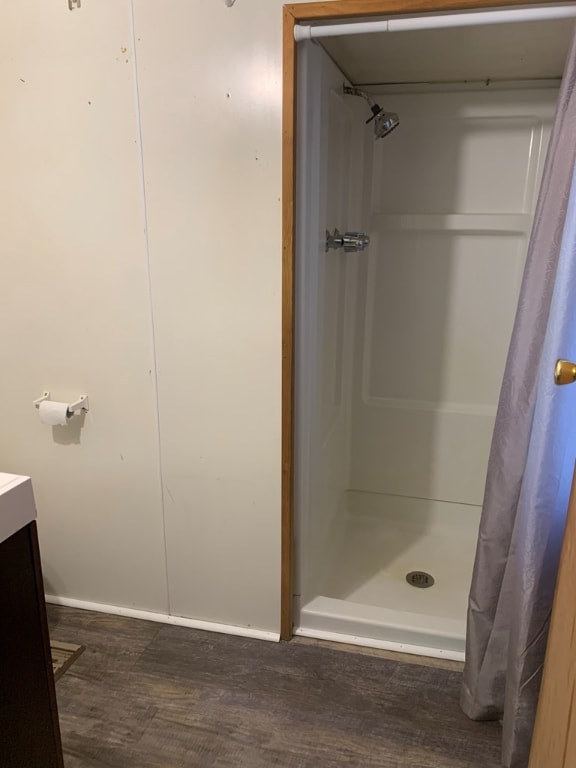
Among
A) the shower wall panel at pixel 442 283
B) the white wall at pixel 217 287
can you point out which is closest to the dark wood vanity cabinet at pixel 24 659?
the white wall at pixel 217 287

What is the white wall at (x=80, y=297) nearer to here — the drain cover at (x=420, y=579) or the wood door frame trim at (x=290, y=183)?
the wood door frame trim at (x=290, y=183)

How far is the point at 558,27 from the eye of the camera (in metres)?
1.53

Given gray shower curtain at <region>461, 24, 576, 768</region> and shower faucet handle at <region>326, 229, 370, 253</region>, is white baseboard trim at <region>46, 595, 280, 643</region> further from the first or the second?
shower faucet handle at <region>326, 229, 370, 253</region>

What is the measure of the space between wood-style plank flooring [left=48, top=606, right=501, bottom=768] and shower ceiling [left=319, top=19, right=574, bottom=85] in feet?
5.96

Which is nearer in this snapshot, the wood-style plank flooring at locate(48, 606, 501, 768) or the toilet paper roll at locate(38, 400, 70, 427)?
the wood-style plank flooring at locate(48, 606, 501, 768)

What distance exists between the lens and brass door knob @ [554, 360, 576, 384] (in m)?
1.00

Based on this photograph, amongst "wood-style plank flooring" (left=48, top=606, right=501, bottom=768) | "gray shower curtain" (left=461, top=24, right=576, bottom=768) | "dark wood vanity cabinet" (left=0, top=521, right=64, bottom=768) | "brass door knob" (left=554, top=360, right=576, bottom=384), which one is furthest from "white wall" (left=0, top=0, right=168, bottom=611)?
"brass door knob" (left=554, top=360, right=576, bottom=384)

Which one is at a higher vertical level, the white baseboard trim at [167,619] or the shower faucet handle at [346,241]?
the shower faucet handle at [346,241]

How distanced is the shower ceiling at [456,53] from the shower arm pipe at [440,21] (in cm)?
17

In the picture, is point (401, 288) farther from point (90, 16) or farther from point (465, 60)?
point (90, 16)

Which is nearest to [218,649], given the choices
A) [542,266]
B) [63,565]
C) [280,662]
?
[280,662]

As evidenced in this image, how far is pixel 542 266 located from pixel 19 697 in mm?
1308

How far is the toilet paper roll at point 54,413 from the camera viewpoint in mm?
1754

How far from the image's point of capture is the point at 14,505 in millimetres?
860
